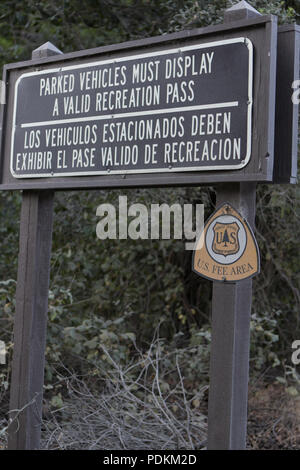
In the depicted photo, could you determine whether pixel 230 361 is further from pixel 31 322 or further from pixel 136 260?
pixel 136 260

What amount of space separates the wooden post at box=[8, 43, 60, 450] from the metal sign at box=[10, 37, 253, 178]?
0.24 metres

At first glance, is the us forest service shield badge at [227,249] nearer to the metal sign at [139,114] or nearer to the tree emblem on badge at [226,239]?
the tree emblem on badge at [226,239]

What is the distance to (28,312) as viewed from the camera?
3637 millimetres

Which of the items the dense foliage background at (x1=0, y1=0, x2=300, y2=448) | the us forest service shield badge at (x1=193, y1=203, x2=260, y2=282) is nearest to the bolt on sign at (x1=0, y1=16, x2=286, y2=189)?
the us forest service shield badge at (x1=193, y1=203, x2=260, y2=282)

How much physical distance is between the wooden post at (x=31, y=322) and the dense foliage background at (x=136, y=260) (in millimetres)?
2241

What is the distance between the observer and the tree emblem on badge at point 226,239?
277 cm

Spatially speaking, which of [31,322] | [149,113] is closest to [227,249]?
[149,113]

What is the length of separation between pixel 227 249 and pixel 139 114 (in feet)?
2.87

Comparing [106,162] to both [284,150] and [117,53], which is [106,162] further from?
[284,150]

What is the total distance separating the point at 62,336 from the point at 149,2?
3954 millimetres

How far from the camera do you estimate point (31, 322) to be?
3619 millimetres

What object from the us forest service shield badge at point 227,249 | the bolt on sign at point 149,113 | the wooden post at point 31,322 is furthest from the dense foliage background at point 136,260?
the us forest service shield badge at point 227,249

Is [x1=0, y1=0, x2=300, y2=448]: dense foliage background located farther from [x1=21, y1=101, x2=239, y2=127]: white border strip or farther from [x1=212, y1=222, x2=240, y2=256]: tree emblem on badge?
[x1=212, y1=222, x2=240, y2=256]: tree emblem on badge
